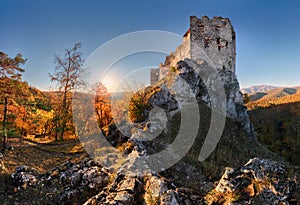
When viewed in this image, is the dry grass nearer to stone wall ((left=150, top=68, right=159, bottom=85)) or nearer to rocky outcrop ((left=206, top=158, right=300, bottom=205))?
rocky outcrop ((left=206, top=158, right=300, bottom=205))

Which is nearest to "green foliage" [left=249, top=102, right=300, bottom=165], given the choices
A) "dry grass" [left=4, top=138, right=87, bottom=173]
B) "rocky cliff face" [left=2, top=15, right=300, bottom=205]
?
"rocky cliff face" [left=2, top=15, right=300, bottom=205]

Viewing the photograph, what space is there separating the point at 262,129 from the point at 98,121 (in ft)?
113

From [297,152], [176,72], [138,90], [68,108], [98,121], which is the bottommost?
[297,152]

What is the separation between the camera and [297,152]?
3350 cm

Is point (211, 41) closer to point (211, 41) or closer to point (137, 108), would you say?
point (211, 41)

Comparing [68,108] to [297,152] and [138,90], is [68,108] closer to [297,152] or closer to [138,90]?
[138,90]

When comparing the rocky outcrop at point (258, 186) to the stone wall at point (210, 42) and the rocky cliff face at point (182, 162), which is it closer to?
the rocky cliff face at point (182, 162)

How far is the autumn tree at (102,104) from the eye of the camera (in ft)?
71.7

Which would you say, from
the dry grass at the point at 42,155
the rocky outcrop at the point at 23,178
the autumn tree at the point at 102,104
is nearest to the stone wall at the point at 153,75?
the autumn tree at the point at 102,104

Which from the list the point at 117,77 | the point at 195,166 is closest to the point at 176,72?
the point at 117,77

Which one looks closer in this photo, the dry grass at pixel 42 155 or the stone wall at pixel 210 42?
the dry grass at pixel 42 155

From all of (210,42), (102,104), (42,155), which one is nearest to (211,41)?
(210,42)

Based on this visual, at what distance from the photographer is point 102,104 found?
872 inches

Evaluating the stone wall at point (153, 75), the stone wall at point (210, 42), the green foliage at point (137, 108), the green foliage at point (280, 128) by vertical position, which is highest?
the stone wall at point (210, 42)
